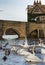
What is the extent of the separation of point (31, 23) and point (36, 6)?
43.3 inches

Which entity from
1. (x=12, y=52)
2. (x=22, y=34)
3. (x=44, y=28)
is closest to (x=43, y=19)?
(x=44, y=28)

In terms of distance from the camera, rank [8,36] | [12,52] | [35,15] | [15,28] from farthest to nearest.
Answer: [35,15]
[15,28]
[8,36]
[12,52]

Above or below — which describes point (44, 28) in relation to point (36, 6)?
below

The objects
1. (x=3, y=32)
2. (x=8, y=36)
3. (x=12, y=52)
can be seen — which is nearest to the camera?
(x=12, y=52)

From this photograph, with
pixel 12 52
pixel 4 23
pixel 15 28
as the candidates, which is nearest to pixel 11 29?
pixel 15 28

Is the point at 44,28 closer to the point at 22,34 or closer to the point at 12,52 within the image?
the point at 22,34

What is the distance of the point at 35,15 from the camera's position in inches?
471

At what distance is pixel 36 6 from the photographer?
12047 millimetres

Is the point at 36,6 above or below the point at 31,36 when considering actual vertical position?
above

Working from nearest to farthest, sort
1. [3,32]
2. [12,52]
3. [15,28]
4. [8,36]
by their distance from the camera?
1. [12,52]
2. [8,36]
3. [3,32]
4. [15,28]

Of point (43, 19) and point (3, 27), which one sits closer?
point (3, 27)

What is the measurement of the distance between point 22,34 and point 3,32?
834mm

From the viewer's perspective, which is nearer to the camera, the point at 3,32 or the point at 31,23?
the point at 3,32

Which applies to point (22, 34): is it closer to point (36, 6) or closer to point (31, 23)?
point (31, 23)
